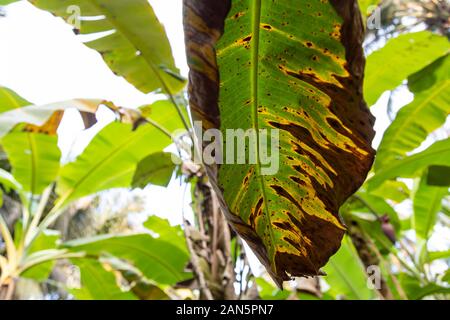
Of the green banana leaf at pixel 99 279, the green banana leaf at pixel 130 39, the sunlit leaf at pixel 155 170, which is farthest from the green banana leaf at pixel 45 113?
the green banana leaf at pixel 99 279

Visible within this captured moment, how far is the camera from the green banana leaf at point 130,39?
1321mm

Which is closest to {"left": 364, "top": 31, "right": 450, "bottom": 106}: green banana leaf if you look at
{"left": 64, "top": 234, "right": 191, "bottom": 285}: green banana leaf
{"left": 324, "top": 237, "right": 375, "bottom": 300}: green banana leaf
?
{"left": 324, "top": 237, "right": 375, "bottom": 300}: green banana leaf

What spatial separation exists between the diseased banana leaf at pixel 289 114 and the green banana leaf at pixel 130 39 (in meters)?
0.69

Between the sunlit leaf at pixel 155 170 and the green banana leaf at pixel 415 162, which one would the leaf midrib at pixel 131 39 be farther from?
the green banana leaf at pixel 415 162

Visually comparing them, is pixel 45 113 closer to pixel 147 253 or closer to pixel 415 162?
pixel 147 253

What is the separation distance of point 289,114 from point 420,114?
1.13 metres

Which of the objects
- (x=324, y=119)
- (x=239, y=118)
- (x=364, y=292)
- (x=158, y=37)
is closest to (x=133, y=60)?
(x=158, y=37)

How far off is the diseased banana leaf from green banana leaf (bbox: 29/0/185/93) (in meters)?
0.69

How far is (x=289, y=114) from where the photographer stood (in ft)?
2.49

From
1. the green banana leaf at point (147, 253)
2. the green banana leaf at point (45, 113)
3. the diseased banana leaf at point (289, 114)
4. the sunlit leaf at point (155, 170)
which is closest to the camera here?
the diseased banana leaf at point (289, 114)

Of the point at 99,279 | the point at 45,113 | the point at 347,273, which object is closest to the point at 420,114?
the point at 347,273

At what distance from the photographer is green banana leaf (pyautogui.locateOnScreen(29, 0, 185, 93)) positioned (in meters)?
1.32

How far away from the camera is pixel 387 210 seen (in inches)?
80.4

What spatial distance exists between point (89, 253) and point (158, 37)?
3.38ft
